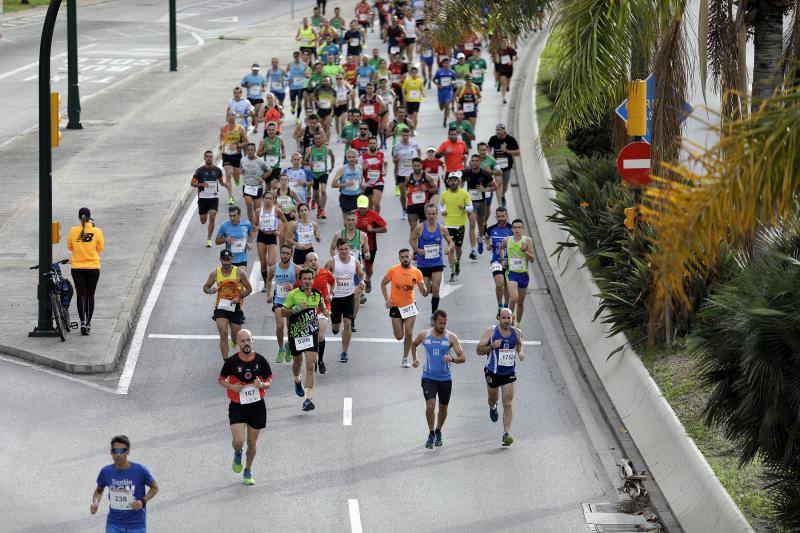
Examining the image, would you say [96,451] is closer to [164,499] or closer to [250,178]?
[164,499]

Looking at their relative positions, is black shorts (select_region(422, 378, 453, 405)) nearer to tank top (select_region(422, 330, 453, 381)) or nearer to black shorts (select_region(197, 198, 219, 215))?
tank top (select_region(422, 330, 453, 381))

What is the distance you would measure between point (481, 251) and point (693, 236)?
56.6 feet

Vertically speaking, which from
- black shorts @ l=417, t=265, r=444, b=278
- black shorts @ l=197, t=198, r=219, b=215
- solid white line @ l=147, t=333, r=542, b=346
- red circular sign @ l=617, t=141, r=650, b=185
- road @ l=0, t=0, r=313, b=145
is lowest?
solid white line @ l=147, t=333, r=542, b=346

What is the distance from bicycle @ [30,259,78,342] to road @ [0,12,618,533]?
3.08 ft

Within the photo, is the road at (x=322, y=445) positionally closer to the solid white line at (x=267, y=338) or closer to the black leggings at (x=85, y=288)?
the solid white line at (x=267, y=338)

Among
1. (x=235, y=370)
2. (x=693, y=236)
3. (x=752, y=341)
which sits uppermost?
(x=693, y=236)

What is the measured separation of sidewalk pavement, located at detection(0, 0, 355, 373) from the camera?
65.1 feet

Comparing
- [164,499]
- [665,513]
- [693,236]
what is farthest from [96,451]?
[693,236]

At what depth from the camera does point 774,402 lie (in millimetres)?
11188

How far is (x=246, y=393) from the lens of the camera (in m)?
14.8

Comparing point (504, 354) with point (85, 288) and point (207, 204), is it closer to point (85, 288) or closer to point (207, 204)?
point (85, 288)

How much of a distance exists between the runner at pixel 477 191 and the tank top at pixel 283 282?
20.1ft

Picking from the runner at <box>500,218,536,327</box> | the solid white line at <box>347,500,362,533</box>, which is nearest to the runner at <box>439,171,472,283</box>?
the runner at <box>500,218,536,327</box>

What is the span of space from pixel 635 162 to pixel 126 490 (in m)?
8.37
